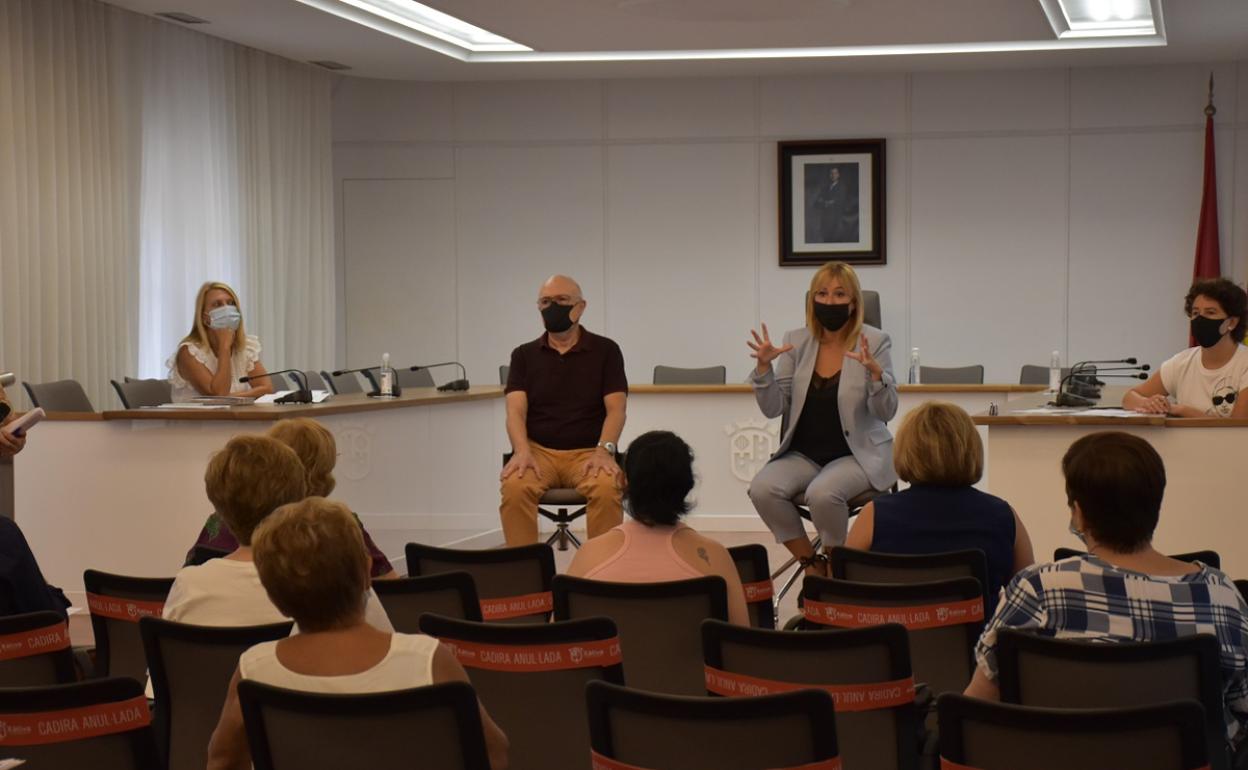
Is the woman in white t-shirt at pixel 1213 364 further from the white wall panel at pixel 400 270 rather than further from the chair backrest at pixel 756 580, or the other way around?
the white wall panel at pixel 400 270

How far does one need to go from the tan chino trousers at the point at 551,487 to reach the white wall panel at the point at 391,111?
6.45 m

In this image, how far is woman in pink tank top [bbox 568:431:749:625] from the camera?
3.39 m

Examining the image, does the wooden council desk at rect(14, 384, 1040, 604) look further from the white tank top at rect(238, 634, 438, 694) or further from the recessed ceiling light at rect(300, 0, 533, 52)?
the white tank top at rect(238, 634, 438, 694)

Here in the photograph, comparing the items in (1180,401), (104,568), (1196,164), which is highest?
(1196,164)

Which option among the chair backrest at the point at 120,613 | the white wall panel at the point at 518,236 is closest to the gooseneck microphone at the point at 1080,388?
the chair backrest at the point at 120,613

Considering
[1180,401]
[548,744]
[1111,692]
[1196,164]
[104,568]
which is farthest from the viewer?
[1196,164]

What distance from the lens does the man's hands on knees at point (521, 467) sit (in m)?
5.87

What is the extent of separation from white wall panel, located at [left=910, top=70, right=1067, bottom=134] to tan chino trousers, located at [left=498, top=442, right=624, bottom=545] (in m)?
6.43

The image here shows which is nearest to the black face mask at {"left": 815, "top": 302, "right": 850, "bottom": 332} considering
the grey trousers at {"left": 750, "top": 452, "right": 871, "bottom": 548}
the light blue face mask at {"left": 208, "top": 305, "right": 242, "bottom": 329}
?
the grey trousers at {"left": 750, "top": 452, "right": 871, "bottom": 548}

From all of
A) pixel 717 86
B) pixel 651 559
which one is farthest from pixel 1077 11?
pixel 651 559

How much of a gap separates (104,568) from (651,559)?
3730 mm

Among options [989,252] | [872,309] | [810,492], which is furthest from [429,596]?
[989,252]

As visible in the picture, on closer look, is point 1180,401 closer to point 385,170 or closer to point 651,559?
point 651,559

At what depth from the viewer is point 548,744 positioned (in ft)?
9.29
